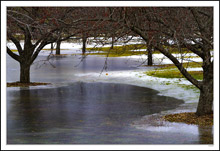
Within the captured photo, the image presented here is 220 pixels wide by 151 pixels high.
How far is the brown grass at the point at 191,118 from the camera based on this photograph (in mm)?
12438

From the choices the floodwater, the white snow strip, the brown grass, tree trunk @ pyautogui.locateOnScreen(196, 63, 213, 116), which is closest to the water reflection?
the floodwater

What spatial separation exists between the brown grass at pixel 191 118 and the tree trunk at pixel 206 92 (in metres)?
0.20

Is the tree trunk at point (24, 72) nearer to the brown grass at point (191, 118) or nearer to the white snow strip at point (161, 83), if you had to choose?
the white snow strip at point (161, 83)

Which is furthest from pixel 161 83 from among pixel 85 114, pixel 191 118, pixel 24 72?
pixel 191 118

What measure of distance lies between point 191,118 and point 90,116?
3.42 meters

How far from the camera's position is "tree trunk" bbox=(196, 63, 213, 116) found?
497 inches

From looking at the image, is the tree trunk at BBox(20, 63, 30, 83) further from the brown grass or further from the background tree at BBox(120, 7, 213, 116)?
the brown grass

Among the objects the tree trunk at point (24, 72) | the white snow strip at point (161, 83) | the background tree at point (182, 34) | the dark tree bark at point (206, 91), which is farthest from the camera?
the tree trunk at point (24, 72)

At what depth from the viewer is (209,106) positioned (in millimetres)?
12969

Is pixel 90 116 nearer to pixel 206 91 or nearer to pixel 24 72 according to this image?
pixel 206 91

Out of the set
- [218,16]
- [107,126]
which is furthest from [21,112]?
[218,16]

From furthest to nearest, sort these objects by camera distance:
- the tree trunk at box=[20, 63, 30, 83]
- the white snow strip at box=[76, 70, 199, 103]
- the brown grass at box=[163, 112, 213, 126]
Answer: the tree trunk at box=[20, 63, 30, 83] < the white snow strip at box=[76, 70, 199, 103] < the brown grass at box=[163, 112, 213, 126]

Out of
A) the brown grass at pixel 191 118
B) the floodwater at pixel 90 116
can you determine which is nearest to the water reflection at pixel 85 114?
the floodwater at pixel 90 116

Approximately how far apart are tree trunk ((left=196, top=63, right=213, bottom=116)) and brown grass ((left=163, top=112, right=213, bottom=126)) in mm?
202
